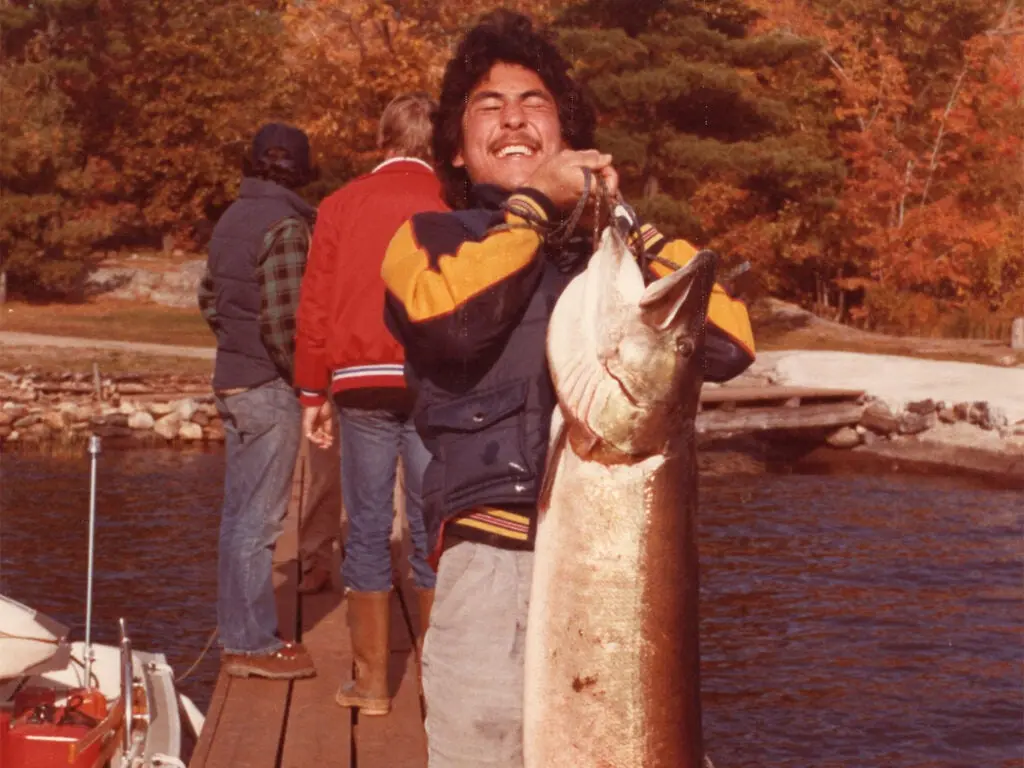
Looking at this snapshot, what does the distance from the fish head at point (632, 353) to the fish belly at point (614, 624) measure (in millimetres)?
65

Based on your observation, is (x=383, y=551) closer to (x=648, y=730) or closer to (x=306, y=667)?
(x=306, y=667)

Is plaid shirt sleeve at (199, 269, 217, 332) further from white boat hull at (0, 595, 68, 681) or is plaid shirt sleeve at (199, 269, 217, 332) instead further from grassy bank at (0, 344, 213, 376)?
grassy bank at (0, 344, 213, 376)

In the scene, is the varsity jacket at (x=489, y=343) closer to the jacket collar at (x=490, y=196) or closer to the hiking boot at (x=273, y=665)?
the jacket collar at (x=490, y=196)

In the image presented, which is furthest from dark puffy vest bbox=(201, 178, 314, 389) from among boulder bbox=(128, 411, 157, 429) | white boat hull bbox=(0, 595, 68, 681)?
boulder bbox=(128, 411, 157, 429)

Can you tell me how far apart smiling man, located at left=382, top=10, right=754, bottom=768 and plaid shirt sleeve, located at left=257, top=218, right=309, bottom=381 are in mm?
2929

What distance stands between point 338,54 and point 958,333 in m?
15.1

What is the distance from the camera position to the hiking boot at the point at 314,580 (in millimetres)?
8195

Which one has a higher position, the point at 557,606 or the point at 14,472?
the point at 557,606

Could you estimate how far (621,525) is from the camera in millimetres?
2645

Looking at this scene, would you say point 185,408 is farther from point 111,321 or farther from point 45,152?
point 45,152

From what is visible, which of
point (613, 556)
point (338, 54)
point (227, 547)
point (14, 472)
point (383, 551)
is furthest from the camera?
point (338, 54)

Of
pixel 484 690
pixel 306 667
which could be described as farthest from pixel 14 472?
pixel 484 690

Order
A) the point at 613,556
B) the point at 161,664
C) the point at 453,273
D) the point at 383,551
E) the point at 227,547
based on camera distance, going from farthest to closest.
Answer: the point at 161,664
the point at 227,547
the point at 383,551
the point at 453,273
the point at 613,556

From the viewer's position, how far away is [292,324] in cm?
615
